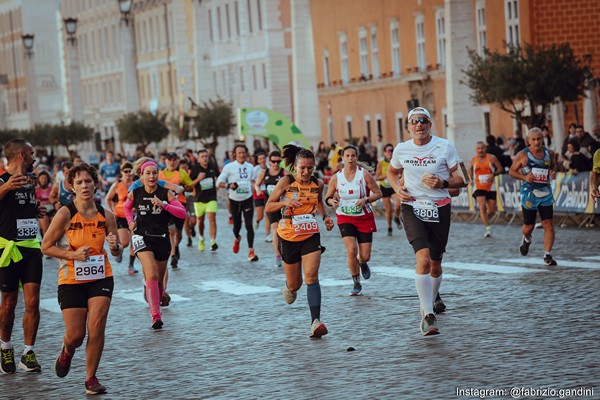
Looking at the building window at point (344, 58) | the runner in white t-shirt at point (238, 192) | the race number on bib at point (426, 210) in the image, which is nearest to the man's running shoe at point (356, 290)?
the race number on bib at point (426, 210)

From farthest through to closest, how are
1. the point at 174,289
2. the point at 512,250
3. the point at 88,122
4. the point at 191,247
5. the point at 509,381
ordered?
the point at 88,122 → the point at 191,247 → the point at 512,250 → the point at 174,289 → the point at 509,381

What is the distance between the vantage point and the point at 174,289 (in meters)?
20.5

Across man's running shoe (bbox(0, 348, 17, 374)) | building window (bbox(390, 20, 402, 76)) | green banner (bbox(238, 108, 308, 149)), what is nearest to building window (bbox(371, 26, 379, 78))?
building window (bbox(390, 20, 402, 76))

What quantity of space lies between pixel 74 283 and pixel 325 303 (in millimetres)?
5662

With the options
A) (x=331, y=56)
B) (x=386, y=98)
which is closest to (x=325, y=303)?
(x=386, y=98)

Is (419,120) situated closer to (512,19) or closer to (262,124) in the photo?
(262,124)

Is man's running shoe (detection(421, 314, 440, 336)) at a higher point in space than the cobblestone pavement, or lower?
higher

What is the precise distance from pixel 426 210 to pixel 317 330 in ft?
4.63

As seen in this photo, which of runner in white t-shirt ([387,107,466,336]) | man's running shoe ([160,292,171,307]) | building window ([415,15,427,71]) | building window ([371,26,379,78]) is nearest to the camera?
runner in white t-shirt ([387,107,466,336])

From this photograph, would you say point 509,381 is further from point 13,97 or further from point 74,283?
point 13,97

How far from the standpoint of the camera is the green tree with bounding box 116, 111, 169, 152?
268 ft

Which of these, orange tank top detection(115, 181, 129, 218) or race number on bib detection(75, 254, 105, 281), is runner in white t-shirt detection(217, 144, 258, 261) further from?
race number on bib detection(75, 254, 105, 281)

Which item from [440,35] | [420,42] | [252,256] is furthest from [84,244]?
[420,42]

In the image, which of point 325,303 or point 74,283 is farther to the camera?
point 325,303
